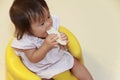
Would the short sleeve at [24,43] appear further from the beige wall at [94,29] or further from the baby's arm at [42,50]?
the beige wall at [94,29]

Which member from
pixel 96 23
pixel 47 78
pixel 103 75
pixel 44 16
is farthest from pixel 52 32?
pixel 96 23

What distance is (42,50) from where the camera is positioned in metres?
0.92

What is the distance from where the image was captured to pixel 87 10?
1409 millimetres

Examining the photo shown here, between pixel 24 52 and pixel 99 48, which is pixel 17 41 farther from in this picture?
pixel 99 48

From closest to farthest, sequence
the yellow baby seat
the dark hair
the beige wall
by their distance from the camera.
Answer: the dark hair
the yellow baby seat
the beige wall

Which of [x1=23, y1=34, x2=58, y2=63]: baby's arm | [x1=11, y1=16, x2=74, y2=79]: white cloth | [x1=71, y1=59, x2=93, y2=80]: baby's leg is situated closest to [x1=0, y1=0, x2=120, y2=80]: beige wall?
[x1=71, y1=59, x2=93, y2=80]: baby's leg

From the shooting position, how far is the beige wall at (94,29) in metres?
1.22

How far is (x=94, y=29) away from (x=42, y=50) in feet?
1.55

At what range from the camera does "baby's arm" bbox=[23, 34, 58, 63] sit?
0.90 m

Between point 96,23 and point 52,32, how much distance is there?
18.3 inches

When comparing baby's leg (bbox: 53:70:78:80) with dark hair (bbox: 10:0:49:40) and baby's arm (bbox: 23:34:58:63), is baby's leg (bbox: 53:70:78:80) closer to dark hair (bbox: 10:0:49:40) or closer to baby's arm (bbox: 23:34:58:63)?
baby's arm (bbox: 23:34:58:63)

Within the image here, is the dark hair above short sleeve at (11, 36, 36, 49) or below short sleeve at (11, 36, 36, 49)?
above

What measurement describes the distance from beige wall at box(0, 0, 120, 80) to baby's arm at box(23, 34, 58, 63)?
331 mm

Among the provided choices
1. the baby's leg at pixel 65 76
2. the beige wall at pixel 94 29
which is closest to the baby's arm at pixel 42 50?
the baby's leg at pixel 65 76
